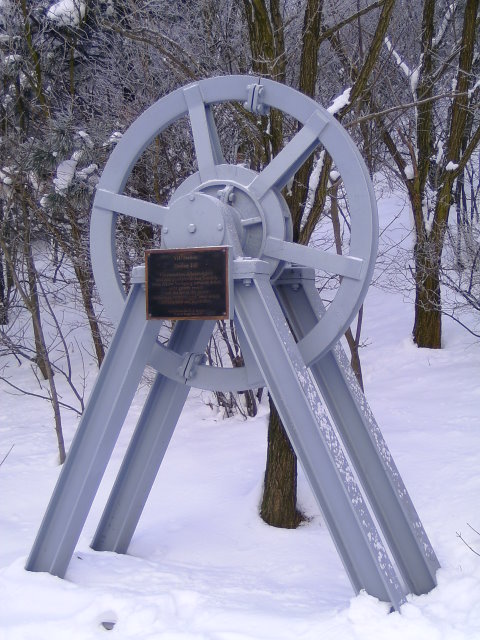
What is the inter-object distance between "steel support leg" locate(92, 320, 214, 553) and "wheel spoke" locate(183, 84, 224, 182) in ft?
3.74

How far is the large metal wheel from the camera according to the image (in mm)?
4711

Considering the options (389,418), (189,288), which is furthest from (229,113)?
(189,288)

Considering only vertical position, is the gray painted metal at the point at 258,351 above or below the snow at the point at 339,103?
below

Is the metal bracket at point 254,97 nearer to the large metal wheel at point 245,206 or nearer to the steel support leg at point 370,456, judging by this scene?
the large metal wheel at point 245,206

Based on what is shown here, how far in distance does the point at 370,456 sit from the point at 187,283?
171 cm

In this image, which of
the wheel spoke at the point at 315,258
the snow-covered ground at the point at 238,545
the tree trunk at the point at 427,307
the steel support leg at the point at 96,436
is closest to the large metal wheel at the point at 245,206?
the wheel spoke at the point at 315,258

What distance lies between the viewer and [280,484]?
257 inches

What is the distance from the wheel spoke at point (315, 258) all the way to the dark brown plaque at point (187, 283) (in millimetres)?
398

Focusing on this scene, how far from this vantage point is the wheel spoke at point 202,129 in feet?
16.9

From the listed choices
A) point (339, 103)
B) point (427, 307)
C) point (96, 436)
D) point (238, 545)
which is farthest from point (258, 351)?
point (427, 307)

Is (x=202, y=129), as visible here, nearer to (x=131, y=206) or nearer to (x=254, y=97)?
(x=254, y=97)

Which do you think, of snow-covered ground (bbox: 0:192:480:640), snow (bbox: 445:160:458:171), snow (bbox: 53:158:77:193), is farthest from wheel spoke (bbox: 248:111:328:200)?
snow (bbox: 445:160:458:171)

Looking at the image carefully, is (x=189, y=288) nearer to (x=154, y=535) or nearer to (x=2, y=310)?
(x=154, y=535)

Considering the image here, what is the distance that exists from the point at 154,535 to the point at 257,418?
156 inches
